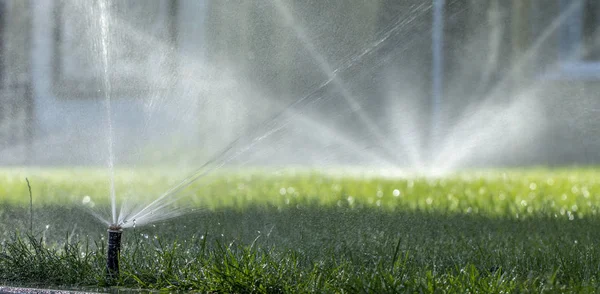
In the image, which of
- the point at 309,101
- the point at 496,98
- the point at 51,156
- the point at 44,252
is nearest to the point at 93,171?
the point at 51,156

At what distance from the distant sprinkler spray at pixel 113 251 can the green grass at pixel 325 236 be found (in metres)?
0.05

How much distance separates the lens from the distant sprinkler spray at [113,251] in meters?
3.40

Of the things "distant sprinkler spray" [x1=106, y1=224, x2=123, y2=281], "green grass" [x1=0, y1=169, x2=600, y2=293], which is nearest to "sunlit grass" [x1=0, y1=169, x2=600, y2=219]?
"green grass" [x1=0, y1=169, x2=600, y2=293]

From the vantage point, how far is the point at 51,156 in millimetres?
11172

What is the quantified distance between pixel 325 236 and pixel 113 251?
150 cm

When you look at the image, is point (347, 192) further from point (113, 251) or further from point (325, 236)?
point (113, 251)

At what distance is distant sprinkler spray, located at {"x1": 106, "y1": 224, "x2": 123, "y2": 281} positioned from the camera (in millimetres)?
3400

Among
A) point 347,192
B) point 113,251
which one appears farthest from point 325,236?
point 347,192

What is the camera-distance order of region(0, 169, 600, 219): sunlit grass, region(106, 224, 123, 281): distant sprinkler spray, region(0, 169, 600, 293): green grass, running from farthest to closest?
region(0, 169, 600, 219): sunlit grass → region(106, 224, 123, 281): distant sprinkler spray → region(0, 169, 600, 293): green grass

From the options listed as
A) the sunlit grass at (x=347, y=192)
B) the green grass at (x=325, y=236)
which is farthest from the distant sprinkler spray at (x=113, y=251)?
the sunlit grass at (x=347, y=192)

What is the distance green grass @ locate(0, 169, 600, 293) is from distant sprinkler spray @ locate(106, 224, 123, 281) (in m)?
0.05

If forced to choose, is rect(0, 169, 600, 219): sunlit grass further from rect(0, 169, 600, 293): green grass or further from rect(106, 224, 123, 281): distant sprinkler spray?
rect(106, 224, 123, 281): distant sprinkler spray

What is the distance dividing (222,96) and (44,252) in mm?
5684

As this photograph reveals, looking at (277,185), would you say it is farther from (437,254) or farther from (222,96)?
(437,254)
